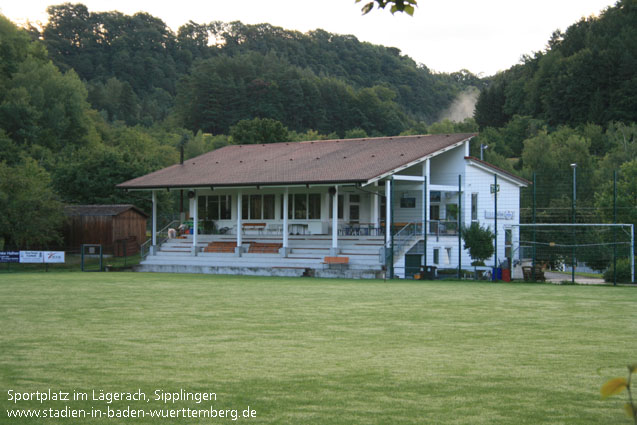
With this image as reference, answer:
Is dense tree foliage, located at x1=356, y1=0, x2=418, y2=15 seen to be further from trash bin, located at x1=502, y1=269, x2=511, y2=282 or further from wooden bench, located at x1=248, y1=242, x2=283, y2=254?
wooden bench, located at x1=248, y1=242, x2=283, y2=254

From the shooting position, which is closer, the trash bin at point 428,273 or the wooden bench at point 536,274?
the wooden bench at point 536,274

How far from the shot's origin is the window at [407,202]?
38.3 m

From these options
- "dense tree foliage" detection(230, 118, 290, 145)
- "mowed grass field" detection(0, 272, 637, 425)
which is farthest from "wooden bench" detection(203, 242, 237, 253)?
"dense tree foliage" detection(230, 118, 290, 145)

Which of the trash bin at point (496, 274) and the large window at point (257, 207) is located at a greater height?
the large window at point (257, 207)

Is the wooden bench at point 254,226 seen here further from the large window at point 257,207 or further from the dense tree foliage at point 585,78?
the dense tree foliage at point 585,78

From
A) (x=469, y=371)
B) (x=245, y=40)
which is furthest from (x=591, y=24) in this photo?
(x=469, y=371)

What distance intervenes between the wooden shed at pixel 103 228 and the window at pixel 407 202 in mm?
14961

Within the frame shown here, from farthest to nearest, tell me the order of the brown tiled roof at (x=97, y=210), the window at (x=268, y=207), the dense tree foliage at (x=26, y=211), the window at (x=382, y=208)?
the brown tiled roof at (x=97, y=210) → the window at (x=268, y=207) → the window at (x=382, y=208) → the dense tree foliage at (x=26, y=211)

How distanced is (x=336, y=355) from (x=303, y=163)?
28.7 meters

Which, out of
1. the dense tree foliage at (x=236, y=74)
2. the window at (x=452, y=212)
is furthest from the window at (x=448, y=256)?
the dense tree foliage at (x=236, y=74)

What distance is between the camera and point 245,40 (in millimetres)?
156875

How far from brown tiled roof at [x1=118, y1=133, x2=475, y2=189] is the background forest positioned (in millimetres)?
6032

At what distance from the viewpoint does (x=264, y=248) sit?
121 ft

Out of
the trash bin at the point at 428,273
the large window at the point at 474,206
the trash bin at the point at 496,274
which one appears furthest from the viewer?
the large window at the point at 474,206
